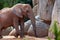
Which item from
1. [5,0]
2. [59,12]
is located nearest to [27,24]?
[59,12]

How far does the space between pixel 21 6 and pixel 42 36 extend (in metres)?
1.47

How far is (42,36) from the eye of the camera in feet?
24.0

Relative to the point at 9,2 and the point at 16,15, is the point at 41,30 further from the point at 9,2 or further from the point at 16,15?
the point at 9,2

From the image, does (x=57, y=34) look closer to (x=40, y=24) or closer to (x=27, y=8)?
(x=27, y=8)

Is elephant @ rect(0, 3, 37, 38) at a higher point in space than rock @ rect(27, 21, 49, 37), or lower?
higher

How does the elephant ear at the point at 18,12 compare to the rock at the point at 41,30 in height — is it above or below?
above

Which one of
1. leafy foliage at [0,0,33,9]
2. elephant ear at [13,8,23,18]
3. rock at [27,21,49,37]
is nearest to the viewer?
elephant ear at [13,8,23,18]

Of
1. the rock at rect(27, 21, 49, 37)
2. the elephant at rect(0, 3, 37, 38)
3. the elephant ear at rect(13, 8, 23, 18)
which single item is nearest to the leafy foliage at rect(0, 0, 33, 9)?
the rock at rect(27, 21, 49, 37)

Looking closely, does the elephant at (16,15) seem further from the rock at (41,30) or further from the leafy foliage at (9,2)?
the leafy foliage at (9,2)

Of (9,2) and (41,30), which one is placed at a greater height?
(9,2)

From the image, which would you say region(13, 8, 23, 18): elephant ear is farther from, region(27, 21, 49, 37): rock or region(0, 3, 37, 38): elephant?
region(27, 21, 49, 37): rock

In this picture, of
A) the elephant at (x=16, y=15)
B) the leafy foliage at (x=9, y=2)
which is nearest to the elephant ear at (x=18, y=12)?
the elephant at (x=16, y=15)

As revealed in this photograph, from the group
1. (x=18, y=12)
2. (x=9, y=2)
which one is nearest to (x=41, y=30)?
(x=18, y=12)

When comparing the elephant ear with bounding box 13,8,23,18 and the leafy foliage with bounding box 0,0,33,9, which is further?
the leafy foliage with bounding box 0,0,33,9
